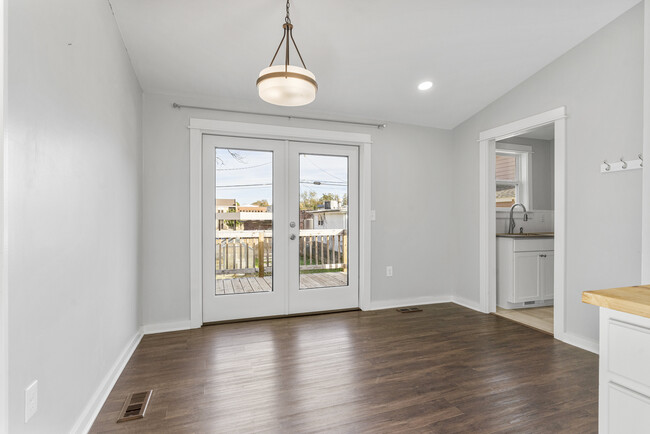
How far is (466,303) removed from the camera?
4.18 meters

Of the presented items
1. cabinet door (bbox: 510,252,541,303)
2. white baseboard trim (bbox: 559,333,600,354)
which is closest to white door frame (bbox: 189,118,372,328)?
cabinet door (bbox: 510,252,541,303)

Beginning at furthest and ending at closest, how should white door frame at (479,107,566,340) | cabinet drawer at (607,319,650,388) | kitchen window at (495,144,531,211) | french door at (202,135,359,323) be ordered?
1. kitchen window at (495,144,531,211)
2. french door at (202,135,359,323)
3. white door frame at (479,107,566,340)
4. cabinet drawer at (607,319,650,388)

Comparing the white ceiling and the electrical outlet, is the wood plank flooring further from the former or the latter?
the electrical outlet

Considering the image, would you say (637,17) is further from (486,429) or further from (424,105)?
(486,429)

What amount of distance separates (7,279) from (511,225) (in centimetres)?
484

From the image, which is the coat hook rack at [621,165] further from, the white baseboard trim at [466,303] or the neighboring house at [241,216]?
the neighboring house at [241,216]

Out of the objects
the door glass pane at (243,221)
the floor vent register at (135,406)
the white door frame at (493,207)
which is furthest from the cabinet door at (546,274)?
the floor vent register at (135,406)

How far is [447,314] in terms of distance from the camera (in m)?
3.84

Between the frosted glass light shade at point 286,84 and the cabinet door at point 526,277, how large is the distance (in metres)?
3.27

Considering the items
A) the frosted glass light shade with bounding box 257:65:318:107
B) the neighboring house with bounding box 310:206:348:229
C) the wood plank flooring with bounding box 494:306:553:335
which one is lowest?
the wood plank flooring with bounding box 494:306:553:335

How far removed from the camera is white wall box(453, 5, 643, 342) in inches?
98.5

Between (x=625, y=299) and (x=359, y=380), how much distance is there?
65.0 inches

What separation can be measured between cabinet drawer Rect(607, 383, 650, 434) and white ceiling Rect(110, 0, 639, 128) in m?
2.45

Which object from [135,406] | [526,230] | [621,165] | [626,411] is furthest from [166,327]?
[526,230]
